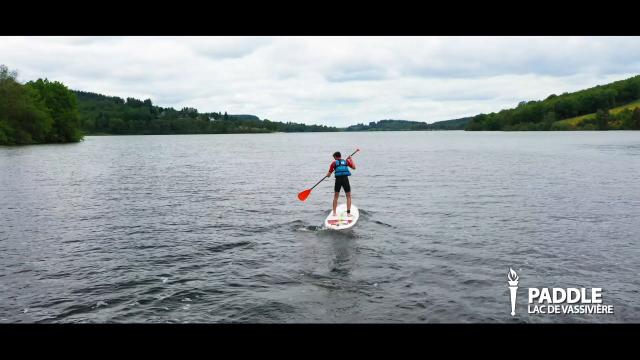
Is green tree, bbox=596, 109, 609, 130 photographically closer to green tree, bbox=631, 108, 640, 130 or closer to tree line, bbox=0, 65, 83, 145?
green tree, bbox=631, 108, 640, 130

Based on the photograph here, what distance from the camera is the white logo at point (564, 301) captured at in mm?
11242

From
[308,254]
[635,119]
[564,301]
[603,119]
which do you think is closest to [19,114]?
[308,254]

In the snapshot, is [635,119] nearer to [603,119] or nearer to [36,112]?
[603,119]

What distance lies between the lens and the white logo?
36.9 feet

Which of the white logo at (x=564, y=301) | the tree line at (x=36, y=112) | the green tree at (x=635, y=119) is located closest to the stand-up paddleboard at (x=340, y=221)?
the white logo at (x=564, y=301)

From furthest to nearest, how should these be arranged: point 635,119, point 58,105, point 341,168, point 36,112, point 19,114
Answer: point 635,119, point 58,105, point 36,112, point 19,114, point 341,168

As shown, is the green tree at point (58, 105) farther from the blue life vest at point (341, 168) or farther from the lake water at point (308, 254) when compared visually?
the blue life vest at point (341, 168)

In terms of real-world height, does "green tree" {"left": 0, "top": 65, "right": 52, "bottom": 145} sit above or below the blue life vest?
above

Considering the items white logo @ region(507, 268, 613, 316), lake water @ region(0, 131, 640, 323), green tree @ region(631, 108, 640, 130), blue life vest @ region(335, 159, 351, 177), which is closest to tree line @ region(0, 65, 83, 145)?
lake water @ region(0, 131, 640, 323)

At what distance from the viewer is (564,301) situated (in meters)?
11.8

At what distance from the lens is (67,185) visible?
123ft
